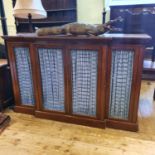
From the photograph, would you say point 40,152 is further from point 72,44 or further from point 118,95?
point 72,44

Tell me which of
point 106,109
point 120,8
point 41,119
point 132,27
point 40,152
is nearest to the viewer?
point 40,152

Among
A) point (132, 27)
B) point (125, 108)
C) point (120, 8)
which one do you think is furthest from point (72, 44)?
point (120, 8)

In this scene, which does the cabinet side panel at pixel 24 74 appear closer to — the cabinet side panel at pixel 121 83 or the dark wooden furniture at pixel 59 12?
the cabinet side panel at pixel 121 83

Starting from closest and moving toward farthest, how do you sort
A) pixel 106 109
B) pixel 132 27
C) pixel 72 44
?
pixel 72 44
pixel 106 109
pixel 132 27

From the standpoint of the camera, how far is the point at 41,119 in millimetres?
2088

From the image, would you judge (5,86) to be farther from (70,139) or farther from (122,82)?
(122,82)

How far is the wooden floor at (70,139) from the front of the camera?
1.57 meters

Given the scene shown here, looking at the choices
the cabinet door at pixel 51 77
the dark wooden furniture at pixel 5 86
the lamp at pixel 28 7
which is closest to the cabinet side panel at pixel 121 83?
the cabinet door at pixel 51 77

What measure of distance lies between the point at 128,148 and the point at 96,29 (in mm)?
1178

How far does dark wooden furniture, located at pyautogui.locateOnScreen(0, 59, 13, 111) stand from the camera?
7.19 feet

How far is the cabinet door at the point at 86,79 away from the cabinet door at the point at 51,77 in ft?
0.45

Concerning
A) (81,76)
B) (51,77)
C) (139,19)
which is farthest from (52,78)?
(139,19)

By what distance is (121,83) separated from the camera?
1.71 meters

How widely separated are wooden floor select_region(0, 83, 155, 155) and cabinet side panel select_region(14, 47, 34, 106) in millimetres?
291
